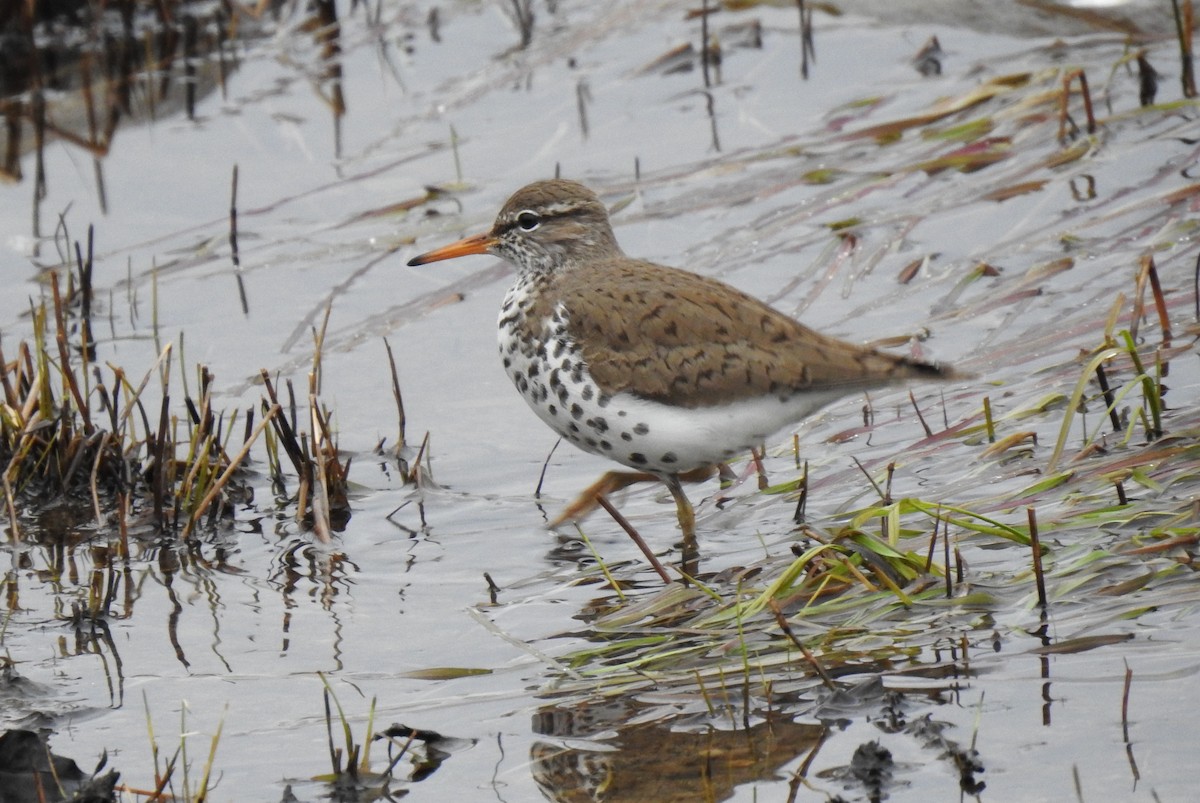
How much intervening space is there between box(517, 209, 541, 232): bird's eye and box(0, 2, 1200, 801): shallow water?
1016mm

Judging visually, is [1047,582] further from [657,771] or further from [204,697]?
[204,697]

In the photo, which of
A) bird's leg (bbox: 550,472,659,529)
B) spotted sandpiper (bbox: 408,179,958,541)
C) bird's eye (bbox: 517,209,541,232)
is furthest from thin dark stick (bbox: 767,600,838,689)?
bird's eye (bbox: 517,209,541,232)

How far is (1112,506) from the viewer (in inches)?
213

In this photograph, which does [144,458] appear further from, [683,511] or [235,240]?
[235,240]

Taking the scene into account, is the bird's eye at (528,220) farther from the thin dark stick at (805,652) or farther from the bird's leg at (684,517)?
the thin dark stick at (805,652)

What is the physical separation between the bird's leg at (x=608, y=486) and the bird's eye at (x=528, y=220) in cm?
119

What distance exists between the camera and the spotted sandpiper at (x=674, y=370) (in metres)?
5.90

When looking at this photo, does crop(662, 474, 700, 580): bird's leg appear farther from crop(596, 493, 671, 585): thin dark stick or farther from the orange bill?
the orange bill

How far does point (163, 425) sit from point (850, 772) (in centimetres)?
334

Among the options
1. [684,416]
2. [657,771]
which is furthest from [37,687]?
[684,416]

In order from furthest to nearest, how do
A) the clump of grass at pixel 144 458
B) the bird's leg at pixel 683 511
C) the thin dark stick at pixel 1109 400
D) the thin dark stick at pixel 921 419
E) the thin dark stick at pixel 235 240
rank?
the thin dark stick at pixel 235 240 → the thin dark stick at pixel 921 419 → the clump of grass at pixel 144 458 → the bird's leg at pixel 683 511 → the thin dark stick at pixel 1109 400

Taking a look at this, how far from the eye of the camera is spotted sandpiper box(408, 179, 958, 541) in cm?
590

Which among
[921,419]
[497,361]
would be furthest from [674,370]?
[497,361]

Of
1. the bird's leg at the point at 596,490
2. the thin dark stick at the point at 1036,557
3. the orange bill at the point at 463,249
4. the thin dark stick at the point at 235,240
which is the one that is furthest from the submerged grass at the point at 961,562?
the thin dark stick at the point at 235,240
